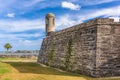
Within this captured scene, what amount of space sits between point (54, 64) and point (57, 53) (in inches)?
52.5

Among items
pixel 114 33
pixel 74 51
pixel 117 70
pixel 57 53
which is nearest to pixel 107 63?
pixel 117 70

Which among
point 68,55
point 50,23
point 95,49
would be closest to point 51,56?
point 50,23

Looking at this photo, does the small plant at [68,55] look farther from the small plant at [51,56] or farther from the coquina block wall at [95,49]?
the small plant at [51,56]

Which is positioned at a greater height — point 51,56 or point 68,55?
point 68,55

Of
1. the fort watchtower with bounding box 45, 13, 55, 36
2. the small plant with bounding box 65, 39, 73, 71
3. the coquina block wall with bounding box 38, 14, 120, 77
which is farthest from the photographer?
the fort watchtower with bounding box 45, 13, 55, 36

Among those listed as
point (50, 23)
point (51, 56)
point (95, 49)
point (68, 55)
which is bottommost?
point (51, 56)

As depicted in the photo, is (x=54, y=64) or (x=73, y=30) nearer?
(x=73, y=30)

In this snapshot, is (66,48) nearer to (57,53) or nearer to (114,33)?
(57,53)

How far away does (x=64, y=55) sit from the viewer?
2528cm

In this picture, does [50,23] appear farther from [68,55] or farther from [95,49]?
[95,49]

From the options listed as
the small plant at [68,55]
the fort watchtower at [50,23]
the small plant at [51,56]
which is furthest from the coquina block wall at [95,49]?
the fort watchtower at [50,23]

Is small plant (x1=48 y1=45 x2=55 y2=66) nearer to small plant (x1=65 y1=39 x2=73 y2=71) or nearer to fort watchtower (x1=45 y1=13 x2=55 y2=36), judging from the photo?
fort watchtower (x1=45 y1=13 x2=55 y2=36)

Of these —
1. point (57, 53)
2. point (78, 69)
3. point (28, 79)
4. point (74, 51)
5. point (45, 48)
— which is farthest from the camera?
point (45, 48)

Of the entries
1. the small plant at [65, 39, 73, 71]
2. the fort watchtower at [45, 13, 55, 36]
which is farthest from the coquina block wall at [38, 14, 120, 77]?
the fort watchtower at [45, 13, 55, 36]
